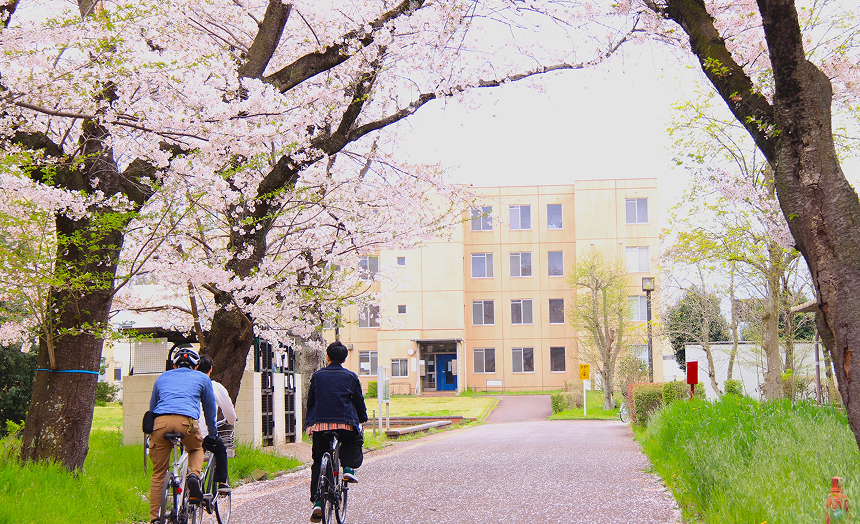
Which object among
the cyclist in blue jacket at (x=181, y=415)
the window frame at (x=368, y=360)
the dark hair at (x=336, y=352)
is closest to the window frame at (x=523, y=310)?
the window frame at (x=368, y=360)

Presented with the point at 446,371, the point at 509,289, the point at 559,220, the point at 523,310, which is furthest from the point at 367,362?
the point at 559,220

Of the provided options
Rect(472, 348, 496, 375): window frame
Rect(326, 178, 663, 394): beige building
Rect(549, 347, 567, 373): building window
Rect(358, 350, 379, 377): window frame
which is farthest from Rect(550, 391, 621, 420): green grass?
Rect(358, 350, 379, 377): window frame

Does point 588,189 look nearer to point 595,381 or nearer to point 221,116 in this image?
point 595,381

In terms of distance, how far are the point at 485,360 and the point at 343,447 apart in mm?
43425

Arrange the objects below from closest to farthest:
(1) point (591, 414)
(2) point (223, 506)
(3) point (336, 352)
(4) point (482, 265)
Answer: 1. (2) point (223, 506)
2. (3) point (336, 352)
3. (1) point (591, 414)
4. (4) point (482, 265)

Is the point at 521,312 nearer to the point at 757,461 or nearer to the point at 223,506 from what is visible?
the point at 757,461

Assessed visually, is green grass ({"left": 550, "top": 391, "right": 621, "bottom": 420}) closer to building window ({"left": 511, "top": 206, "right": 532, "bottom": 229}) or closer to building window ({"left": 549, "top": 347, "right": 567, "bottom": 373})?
building window ({"left": 549, "top": 347, "right": 567, "bottom": 373})

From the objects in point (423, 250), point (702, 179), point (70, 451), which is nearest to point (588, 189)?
point (423, 250)

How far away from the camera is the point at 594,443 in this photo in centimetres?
1794

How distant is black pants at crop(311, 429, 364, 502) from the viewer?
298 inches

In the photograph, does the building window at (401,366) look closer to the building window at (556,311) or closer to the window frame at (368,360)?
the window frame at (368,360)

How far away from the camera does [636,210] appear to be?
48625mm

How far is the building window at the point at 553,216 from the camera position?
167ft

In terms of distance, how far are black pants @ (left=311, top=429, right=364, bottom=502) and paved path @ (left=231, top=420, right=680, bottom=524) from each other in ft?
2.53
